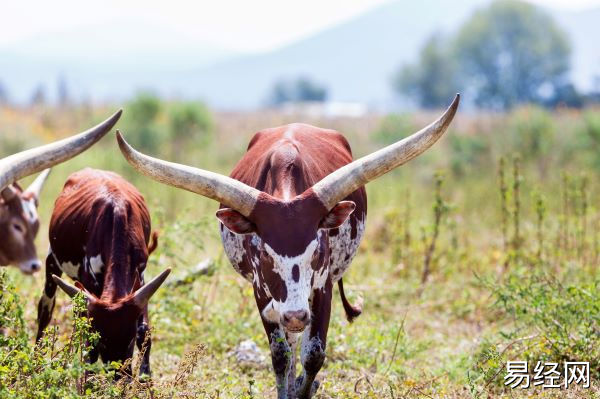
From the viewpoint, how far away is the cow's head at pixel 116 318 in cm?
475

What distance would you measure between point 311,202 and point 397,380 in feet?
6.58

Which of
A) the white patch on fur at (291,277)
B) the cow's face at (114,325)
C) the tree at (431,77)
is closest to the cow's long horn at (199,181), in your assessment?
the white patch on fur at (291,277)

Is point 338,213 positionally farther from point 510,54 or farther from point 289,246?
point 510,54

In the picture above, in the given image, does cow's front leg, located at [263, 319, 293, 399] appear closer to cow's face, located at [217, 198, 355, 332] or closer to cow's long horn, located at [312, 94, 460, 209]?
cow's face, located at [217, 198, 355, 332]

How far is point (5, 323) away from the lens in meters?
5.02

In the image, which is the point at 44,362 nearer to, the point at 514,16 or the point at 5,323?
the point at 5,323

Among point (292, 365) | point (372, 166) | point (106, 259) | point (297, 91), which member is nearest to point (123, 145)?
point (106, 259)

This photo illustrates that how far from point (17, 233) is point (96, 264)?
5.59ft

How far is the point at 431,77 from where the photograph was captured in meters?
86.2

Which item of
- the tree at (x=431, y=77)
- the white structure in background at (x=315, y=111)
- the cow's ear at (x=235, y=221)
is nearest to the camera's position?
the cow's ear at (x=235, y=221)

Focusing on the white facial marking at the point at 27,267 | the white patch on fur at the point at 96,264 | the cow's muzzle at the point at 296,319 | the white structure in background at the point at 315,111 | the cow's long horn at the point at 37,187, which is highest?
the cow's muzzle at the point at 296,319

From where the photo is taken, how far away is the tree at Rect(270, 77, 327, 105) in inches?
4783

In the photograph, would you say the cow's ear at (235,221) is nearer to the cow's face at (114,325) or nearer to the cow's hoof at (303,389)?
the cow's face at (114,325)

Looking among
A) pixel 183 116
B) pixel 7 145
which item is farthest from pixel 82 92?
pixel 7 145
